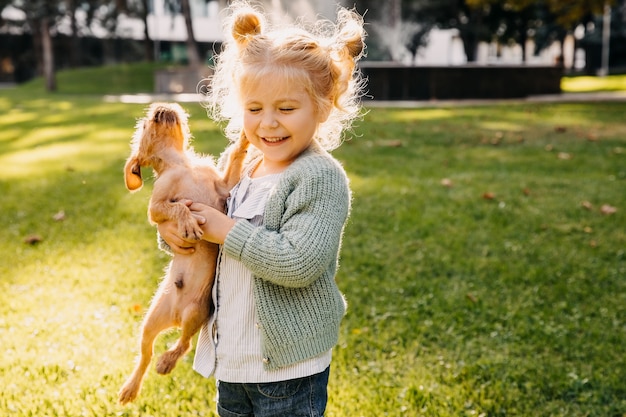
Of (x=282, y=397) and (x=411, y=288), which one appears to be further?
(x=411, y=288)

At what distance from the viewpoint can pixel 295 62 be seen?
1767mm

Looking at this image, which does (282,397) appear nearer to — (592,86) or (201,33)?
(592,86)

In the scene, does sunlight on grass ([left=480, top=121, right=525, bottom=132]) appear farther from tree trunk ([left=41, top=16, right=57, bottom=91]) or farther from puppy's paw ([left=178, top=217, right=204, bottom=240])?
tree trunk ([left=41, top=16, right=57, bottom=91])

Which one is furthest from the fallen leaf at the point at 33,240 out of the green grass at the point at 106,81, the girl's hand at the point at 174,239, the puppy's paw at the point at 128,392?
the green grass at the point at 106,81

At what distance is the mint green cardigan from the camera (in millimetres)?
1708

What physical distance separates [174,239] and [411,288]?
2456 mm

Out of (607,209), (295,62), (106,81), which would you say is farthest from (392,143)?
(106,81)

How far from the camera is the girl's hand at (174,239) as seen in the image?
179 centimetres

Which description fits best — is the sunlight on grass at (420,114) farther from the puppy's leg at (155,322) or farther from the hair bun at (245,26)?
the puppy's leg at (155,322)

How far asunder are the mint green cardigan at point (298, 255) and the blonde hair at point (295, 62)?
0.14 m

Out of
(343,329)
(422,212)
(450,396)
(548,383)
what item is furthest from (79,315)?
(422,212)

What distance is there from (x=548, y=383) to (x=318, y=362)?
60.1 inches

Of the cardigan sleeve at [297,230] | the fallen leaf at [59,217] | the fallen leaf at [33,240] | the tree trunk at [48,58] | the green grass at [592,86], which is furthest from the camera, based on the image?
the tree trunk at [48,58]

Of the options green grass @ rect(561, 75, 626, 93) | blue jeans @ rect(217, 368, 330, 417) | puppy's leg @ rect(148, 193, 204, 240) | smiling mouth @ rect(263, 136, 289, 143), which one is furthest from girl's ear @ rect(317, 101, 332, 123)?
green grass @ rect(561, 75, 626, 93)
